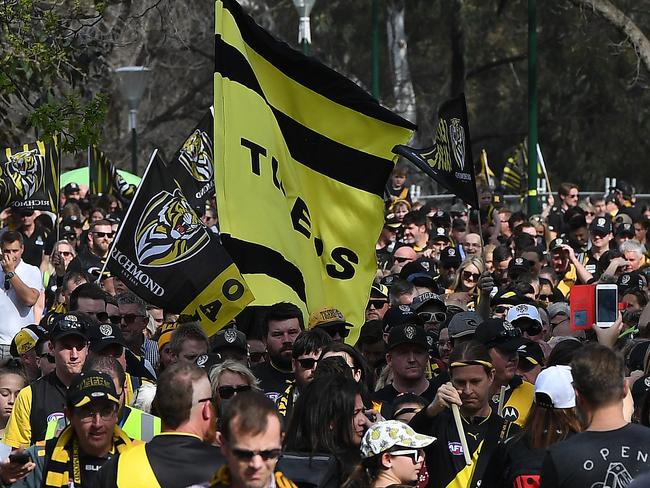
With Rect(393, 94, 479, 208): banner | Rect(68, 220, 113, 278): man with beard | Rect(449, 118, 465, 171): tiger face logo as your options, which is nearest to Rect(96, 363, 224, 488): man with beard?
Rect(393, 94, 479, 208): banner

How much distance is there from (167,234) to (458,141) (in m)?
2.15


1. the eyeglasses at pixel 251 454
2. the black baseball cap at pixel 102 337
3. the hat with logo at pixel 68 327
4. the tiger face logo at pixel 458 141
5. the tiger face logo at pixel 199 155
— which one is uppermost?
the tiger face logo at pixel 458 141

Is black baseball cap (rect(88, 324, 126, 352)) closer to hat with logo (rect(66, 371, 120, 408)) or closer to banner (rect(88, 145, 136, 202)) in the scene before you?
hat with logo (rect(66, 371, 120, 408))

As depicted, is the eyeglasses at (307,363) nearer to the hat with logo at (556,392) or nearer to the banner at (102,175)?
the hat with logo at (556,392)

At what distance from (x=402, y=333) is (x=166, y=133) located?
120ft

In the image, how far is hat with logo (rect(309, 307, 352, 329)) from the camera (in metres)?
10.0

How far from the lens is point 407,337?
30.0ft

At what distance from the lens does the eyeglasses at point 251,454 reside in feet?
18.1

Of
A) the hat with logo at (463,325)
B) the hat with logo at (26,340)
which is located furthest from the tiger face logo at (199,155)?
the hat with logo at (463,325)

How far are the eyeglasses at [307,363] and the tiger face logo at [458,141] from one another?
10.6 ft

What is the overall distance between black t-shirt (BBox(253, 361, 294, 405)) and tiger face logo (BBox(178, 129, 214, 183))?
20.3ft

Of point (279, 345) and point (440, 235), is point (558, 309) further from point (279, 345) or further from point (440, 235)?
point (440, 235)

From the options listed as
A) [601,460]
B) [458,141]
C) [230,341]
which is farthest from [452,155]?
[601,460]

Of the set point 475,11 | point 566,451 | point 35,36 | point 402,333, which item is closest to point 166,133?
point 475,11
